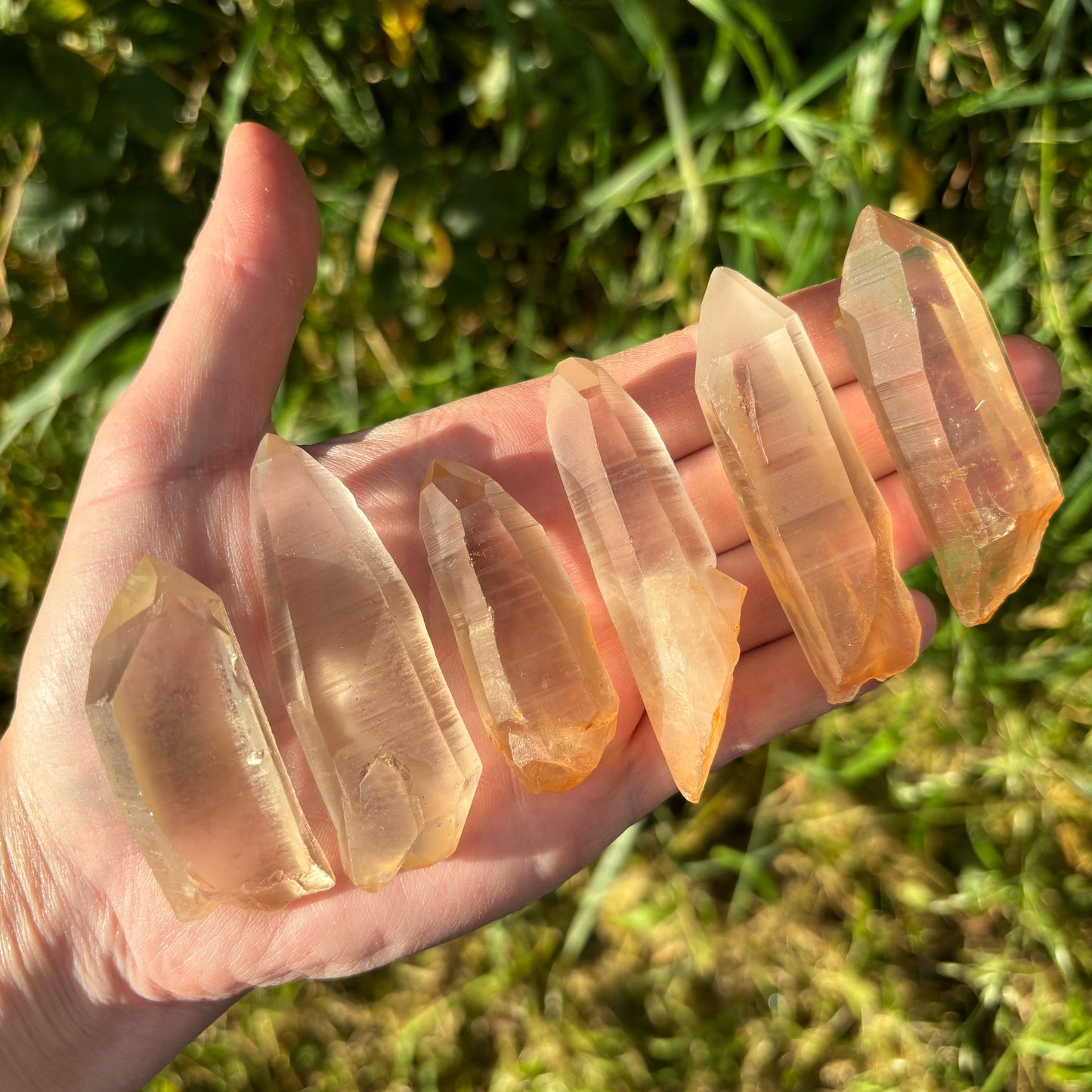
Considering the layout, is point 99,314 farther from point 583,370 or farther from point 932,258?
point 932,258

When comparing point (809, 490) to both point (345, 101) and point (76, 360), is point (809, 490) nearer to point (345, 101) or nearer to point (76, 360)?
point (345, 101)

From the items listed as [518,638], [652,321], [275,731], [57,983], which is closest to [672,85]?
[652,321]

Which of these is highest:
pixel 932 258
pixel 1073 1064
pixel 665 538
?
pixel 932 258

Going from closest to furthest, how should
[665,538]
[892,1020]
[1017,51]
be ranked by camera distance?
[665,538], [1017,51], [892,1020]

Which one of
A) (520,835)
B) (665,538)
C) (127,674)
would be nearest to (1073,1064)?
(520,835)

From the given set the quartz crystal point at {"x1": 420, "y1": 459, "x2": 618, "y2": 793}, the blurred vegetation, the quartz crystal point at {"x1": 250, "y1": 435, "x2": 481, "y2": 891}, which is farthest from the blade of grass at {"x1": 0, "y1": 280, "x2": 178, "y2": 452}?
the quartz crystal point at {"x1": 420, "y1": 459, "x2": 618, "y2": 793}

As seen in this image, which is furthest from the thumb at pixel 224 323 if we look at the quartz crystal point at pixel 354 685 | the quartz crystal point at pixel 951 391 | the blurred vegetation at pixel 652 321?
the quartz crystal point at pixel 951 391
